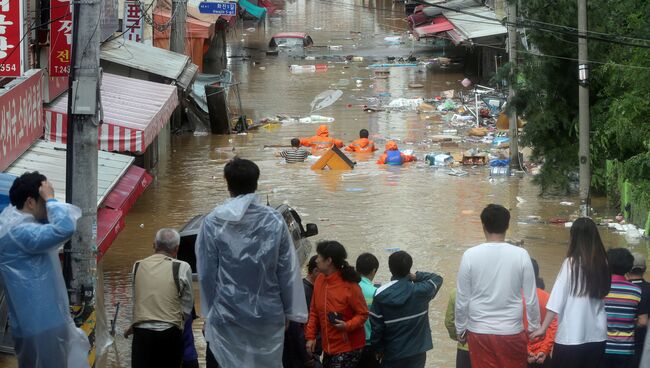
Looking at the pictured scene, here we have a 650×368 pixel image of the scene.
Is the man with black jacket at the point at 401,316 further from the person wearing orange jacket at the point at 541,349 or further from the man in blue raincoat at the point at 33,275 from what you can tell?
the man in blue raincoat at the point at 33,275

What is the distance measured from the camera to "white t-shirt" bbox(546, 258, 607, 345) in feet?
19.8

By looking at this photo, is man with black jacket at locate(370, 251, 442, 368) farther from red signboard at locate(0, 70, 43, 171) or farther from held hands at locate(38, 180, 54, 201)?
red signboard at locate(0, 70, 43, 171)

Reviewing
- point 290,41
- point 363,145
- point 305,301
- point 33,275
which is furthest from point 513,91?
point 290,41

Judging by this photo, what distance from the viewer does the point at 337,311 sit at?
668cm

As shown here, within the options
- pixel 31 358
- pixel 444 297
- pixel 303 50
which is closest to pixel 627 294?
pixel 31 358

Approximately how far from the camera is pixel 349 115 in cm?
3234

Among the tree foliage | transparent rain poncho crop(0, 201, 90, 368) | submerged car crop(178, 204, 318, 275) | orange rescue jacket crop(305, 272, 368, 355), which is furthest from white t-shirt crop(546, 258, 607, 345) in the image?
the tree foliage

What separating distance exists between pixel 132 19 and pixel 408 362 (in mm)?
17842

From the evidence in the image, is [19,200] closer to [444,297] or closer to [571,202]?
[444,297]

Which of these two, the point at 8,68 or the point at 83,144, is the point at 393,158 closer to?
the point at 8,68

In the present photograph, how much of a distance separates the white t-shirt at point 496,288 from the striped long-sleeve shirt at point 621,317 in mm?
684

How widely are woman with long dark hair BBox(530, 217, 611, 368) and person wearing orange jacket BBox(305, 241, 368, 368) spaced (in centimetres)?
121

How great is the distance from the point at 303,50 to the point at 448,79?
1090cm

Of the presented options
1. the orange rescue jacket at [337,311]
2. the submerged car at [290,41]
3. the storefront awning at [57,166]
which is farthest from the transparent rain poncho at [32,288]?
the submerged car at [290,41]
